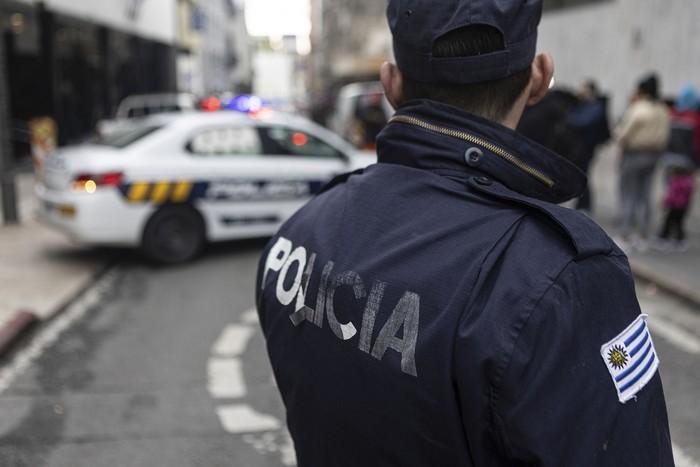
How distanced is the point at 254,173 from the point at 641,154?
454cm

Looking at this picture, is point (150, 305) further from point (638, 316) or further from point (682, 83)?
point (682, 83)

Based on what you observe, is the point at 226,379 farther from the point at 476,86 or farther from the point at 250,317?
the point at 476,86

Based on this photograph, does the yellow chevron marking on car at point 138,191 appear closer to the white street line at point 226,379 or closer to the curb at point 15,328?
the curb at point 15,328

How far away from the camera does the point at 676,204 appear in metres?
9.15

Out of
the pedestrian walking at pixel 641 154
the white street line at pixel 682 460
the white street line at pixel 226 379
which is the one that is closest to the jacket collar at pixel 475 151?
the white street line at pixel 682 460

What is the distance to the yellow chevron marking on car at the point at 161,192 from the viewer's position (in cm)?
830

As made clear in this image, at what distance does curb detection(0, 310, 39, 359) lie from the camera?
217 inches

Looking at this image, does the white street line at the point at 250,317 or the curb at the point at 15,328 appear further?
the white street line at the point at 250,317

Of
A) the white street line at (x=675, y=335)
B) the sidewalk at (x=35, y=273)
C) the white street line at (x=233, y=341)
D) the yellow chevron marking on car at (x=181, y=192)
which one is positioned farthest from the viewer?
the yellow chevron marking on car at (x=181, y=192)

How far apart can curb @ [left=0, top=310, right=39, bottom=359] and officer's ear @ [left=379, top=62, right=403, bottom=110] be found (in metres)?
4.79

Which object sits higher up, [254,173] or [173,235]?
[254,173]

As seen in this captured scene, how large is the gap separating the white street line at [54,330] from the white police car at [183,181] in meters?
0.67

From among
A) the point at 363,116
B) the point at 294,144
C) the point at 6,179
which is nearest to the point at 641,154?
the point at 294,144

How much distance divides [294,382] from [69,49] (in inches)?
953
